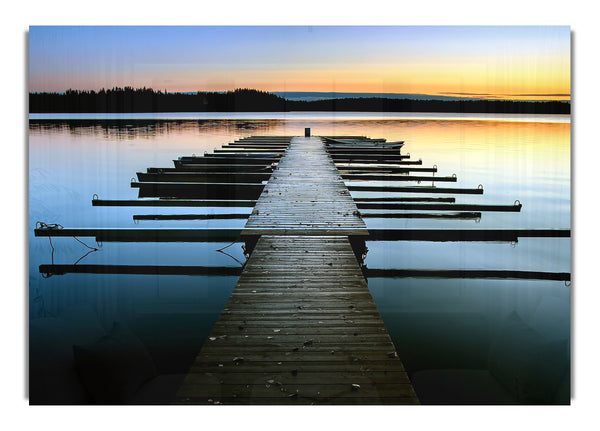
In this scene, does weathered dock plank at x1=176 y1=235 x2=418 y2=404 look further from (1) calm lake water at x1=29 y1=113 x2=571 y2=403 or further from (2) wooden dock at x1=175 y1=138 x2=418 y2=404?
(1) calm lake water at x1=29 y1=113 x2=571 y2=403

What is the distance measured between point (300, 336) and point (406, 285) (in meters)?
3.31

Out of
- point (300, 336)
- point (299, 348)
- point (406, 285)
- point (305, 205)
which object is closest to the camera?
point (299, 348)

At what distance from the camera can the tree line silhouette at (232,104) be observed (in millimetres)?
4258

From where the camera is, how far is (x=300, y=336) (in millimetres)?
3127

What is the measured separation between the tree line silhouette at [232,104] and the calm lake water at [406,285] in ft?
0.52

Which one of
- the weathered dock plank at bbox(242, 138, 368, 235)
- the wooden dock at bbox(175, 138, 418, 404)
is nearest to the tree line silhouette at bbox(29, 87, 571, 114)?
the weathered dock plank at bbox(242, 138, 368, 235)

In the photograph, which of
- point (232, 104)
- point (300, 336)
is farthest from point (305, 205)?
point (300, 336)

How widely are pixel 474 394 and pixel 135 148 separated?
47.0ft

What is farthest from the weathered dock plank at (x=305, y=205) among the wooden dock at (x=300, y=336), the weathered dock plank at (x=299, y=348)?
the weathered dock plank at (x=299, y=348)

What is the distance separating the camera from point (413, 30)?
13.0ft

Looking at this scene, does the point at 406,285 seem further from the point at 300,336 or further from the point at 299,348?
the point at 299,348

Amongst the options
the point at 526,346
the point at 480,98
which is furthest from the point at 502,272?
the point at 480,98

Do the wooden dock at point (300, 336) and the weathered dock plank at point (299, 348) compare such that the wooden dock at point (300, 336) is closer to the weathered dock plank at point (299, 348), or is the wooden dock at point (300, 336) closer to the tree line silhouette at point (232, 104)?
the weathered dock plank at point (299, 348)

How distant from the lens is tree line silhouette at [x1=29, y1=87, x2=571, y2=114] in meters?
4.26
